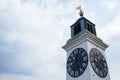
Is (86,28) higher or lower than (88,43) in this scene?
higher

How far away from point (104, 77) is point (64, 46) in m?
7.62

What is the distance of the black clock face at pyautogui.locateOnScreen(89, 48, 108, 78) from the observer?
27105 mm

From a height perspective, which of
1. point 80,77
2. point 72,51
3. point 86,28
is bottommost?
point 80,77

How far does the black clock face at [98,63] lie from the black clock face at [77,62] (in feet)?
3.22

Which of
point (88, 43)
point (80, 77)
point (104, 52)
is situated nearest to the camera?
point (80, 77)

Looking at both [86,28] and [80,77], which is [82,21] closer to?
[86,28]

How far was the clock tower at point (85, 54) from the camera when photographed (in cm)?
2673

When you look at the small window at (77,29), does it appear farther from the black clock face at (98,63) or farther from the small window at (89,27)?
the black clock face at (98,63)

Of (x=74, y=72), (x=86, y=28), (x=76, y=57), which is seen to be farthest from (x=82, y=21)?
(x=74, y=72)

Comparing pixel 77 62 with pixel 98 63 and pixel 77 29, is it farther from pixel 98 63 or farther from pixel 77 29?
pixel 77 29

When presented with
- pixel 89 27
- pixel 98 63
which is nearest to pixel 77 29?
pixel 89 27

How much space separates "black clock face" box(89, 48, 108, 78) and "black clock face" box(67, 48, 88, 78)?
980 millimetres

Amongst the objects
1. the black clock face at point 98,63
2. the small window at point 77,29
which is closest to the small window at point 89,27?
the small window at point 77,29

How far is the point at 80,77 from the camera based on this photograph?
2678 cm
